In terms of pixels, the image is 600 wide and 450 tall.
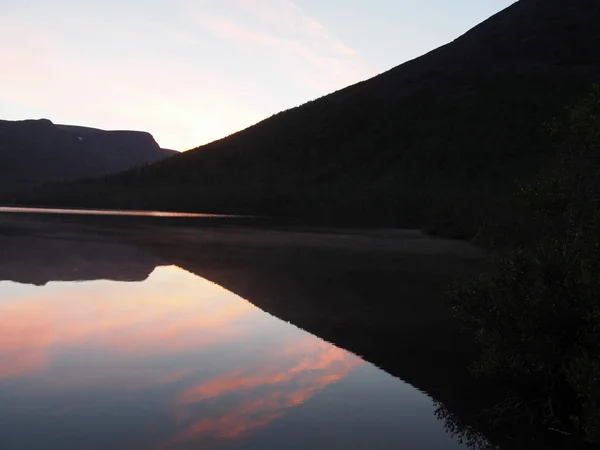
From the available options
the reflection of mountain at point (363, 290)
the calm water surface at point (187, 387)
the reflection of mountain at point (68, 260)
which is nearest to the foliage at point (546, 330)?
the reflection of mountain at point (363, 290)

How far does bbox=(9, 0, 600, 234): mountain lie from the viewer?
89.5 meters

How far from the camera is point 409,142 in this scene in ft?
348

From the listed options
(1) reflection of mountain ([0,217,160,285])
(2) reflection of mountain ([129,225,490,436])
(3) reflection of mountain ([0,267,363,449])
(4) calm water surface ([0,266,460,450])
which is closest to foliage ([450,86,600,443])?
(2) reflection of mountain ([129,225,490,436])

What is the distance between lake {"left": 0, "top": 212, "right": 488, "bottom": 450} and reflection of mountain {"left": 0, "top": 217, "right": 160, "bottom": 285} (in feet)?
10.6

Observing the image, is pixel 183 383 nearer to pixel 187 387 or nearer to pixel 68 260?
pixel 187 387

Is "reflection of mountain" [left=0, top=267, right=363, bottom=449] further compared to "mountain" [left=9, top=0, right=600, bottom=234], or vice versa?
"mountain" [left=9, top=0, right=600, bottom=234]

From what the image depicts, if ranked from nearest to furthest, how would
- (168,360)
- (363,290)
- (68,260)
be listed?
(168,360)
(363,290)
(68,260)

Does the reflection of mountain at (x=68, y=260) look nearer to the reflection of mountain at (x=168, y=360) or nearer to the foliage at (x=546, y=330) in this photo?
the reflection of mountain at (x=168, y=360)

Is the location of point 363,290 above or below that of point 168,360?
below

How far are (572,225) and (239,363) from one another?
6.79 meters

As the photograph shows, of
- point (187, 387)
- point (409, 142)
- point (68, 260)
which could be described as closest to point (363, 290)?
point (187, 387)

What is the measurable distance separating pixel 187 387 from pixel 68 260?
56.2ft

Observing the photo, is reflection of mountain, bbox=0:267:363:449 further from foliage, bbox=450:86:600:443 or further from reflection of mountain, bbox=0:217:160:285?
reflection of mountain, bbox=0:217:160:285

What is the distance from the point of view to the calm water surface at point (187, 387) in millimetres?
8062
